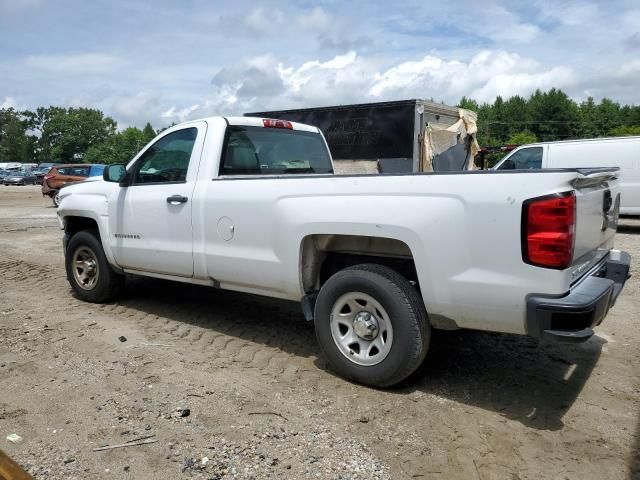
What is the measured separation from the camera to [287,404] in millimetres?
3725

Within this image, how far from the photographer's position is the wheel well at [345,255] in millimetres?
3951

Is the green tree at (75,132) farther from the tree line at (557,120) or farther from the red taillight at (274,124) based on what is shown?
the red taillight at (274,124)

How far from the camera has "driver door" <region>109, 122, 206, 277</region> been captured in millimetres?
4996

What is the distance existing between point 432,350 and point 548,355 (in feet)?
3.08

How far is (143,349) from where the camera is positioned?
4773 mm

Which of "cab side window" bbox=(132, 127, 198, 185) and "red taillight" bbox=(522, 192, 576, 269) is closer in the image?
"red taillight" bbox=(522, 192, 576, 269)

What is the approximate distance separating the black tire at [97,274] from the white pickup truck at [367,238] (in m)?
0.23

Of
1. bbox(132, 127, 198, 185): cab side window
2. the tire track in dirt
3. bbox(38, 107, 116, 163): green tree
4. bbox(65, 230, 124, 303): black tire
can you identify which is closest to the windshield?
bbox(132, 127, 198, 185): cab side window

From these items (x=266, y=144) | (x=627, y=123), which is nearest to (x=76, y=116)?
(x=627, y=123)

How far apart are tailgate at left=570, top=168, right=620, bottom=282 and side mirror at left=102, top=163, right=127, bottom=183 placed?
421 centimetres

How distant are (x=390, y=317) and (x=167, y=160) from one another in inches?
111

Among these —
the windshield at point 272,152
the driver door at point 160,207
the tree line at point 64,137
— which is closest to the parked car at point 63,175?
the driver door at point 160,207

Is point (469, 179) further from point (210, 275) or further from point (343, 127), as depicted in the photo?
point (343, 127)

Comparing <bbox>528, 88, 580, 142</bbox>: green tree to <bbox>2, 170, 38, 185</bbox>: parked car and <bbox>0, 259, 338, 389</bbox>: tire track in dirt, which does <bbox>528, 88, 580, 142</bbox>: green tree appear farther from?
<bbox>0, 259, 338, 389</bbox>: tire track in dirt
